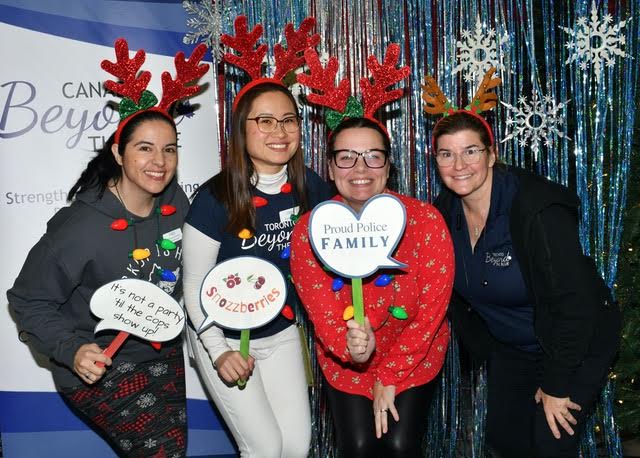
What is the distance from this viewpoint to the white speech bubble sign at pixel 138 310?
2.22 metres

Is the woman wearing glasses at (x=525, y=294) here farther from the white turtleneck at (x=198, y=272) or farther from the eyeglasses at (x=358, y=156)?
the white turtleneck at (x=198, y=272)

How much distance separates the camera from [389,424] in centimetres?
224

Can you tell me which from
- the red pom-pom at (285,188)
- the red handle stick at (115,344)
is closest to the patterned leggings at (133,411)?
the red handle stick at (115,344)

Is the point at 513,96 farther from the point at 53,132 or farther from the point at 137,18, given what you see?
the point at 53,132

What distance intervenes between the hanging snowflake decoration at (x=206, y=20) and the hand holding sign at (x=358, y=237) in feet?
4.27

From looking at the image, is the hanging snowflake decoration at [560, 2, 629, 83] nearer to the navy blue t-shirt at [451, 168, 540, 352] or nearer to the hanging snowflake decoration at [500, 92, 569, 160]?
the hanging snowflake decoration at [500, 92, 569, 160]

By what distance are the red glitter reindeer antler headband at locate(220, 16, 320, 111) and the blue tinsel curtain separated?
54 centimetres

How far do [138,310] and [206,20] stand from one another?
1.45 m

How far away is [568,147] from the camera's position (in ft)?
9.82

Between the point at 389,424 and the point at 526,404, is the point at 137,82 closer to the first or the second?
the point at 389,424

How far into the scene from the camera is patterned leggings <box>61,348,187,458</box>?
2283mm

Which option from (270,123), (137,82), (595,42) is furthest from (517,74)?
(137,82)

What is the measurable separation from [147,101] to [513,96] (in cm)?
161

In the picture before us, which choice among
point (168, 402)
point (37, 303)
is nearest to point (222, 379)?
point (168, 402)
